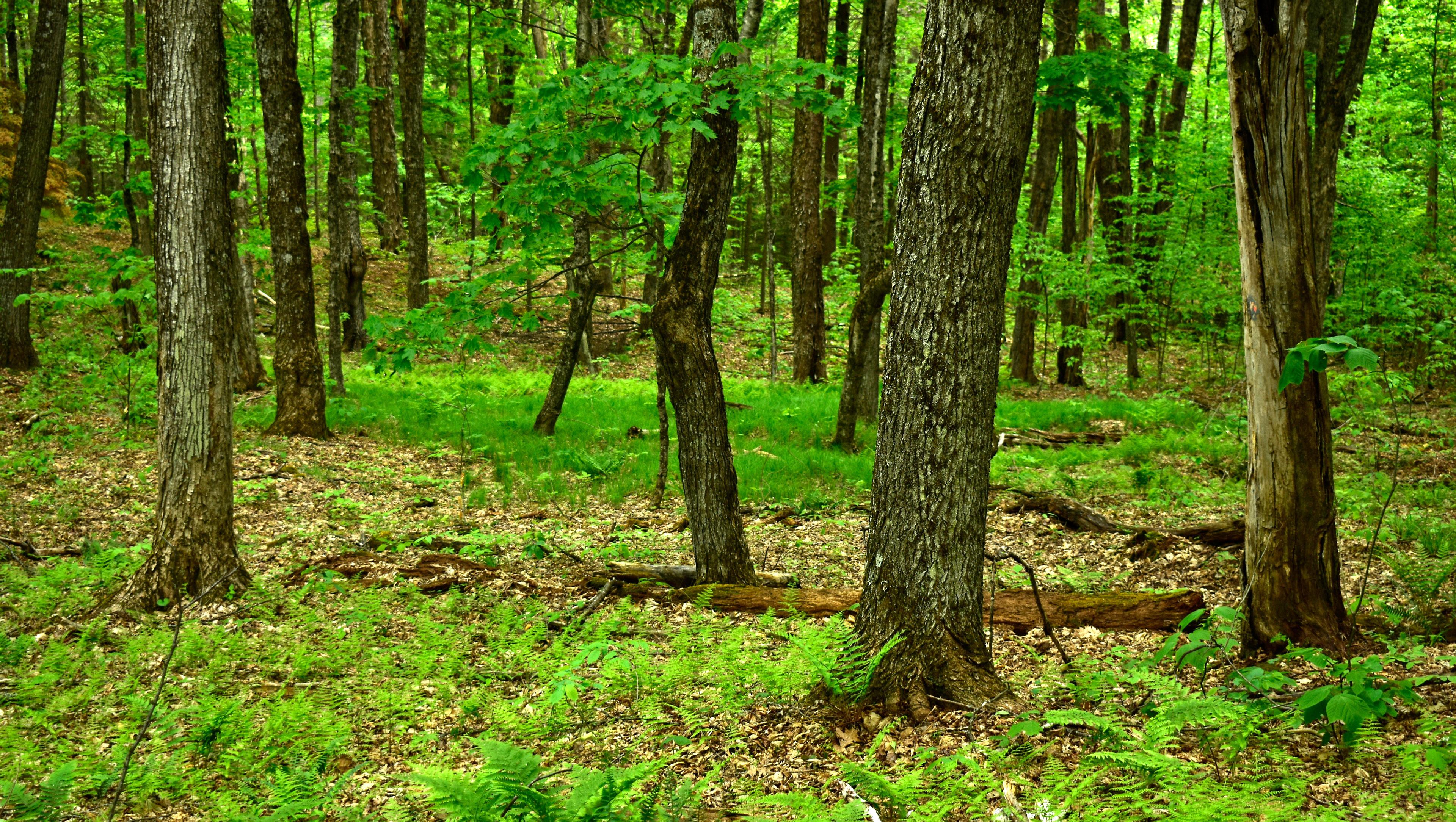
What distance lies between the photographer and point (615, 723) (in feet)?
14.3

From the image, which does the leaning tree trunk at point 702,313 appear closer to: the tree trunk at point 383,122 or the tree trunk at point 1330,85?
the tree trunk at point 1330,85

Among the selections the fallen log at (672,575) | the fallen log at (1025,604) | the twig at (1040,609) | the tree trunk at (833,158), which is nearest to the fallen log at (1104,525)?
the fallen log at (1025,604)

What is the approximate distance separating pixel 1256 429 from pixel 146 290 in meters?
11.0

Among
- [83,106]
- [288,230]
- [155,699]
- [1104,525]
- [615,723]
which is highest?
[83,106]

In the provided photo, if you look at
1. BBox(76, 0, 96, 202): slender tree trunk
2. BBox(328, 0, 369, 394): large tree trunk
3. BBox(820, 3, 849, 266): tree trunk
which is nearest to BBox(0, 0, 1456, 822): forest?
BBox(328, 0, 369, 394): large tree trunk

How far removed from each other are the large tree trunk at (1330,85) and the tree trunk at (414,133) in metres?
14.8

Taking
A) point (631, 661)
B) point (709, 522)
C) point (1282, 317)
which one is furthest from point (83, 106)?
point (1282, 317)

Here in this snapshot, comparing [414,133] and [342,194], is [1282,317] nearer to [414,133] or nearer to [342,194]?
[342,194]

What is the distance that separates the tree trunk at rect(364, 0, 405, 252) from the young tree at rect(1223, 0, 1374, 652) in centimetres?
1141

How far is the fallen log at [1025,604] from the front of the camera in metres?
5.09

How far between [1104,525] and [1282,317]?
394 centimetres

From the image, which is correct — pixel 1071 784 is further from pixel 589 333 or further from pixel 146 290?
Answer: pixel 589 333

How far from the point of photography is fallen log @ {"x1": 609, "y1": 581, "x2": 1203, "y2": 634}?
16.7ft

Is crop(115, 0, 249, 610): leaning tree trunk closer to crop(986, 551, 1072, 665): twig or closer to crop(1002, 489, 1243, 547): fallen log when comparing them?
crop(986, 551, 1072, 665): twig
